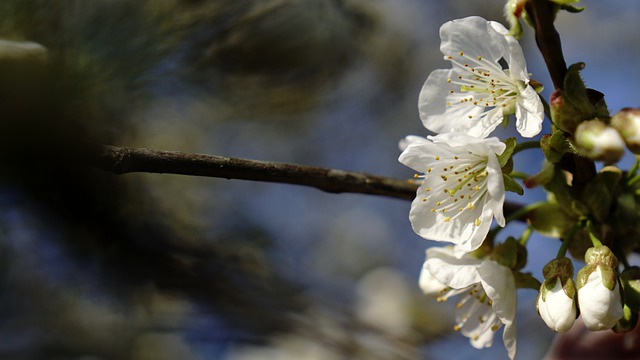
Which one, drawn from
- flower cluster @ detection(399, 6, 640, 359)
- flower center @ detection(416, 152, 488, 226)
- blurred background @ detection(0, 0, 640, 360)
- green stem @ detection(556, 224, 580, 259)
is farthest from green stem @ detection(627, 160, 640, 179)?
blurred background @ detection(0, 0, 640, 360)

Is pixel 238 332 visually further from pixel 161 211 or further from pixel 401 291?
pixel 401 291

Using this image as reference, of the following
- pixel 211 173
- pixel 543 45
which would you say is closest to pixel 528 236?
pixel 543 45

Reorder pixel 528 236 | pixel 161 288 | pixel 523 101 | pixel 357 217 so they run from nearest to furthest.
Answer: pixel 523 101, pixel 528 236, pixel 161 288, pixel 357 217

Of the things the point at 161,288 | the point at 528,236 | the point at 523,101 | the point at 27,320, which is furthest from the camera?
the point at 161,288

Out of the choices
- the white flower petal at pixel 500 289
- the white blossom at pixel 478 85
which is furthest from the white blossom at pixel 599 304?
the white blossom at pixel 478 85

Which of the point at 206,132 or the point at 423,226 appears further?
the point at 206,132

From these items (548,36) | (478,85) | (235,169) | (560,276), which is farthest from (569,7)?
(235,169)
